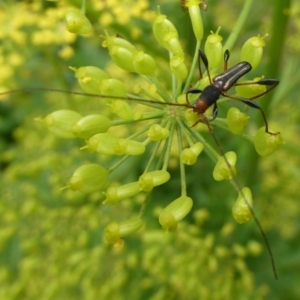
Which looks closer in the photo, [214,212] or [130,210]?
[130,210]

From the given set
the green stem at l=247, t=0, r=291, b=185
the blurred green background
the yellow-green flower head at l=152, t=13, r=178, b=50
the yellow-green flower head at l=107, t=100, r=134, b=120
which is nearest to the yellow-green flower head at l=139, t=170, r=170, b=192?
the yellow-green flower head at l=107, t=100, r=134, b=120

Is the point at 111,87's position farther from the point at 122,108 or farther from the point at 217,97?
the point at 217,97

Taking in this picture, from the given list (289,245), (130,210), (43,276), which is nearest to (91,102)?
(130,210)

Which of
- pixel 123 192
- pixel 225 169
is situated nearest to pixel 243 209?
pixel 225 169

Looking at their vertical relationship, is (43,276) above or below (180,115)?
below

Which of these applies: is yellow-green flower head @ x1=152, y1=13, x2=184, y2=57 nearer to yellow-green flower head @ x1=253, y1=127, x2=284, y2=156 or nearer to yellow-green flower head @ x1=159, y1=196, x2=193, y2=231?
yellow-green flower head @ x1=253, y1=127, x2=284, y2=156

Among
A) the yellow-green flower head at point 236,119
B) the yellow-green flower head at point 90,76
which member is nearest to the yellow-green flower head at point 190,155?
the yellow-green flower head at point 236,119

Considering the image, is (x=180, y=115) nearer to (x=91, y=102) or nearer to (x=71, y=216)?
(x=71, y=216)
